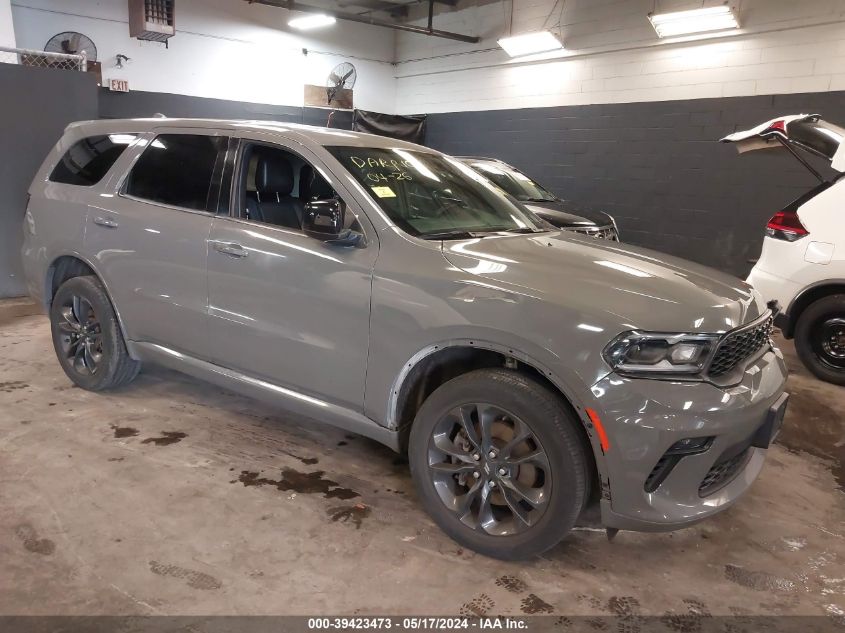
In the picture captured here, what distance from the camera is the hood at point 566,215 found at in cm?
679

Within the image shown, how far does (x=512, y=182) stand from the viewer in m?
8.10

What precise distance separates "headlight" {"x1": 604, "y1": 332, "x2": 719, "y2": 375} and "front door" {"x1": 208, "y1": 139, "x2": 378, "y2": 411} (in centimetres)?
107

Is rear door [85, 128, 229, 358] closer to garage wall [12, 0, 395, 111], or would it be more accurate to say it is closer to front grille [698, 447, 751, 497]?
front grille [698, 447, 751, 497]

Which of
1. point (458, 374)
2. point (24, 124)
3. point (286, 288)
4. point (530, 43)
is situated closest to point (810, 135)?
point (458, 374)

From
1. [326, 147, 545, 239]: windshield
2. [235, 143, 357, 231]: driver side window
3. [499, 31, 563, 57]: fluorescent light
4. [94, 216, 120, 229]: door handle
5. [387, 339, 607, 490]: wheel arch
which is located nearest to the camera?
[387, 339, 607, 490]: wheel arch

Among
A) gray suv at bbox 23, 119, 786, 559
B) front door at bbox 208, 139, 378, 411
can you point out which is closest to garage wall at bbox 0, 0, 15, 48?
gray suv at bbox 23, 119, 786, 559

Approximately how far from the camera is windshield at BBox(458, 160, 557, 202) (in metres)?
7.86

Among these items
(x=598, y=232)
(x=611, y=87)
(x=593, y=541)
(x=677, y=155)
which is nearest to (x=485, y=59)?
(x=611, y=87)

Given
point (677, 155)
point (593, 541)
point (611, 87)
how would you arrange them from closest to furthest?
point (593, 541) < point (677, 155) < point (611, 87)

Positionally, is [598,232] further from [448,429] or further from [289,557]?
[289,557]

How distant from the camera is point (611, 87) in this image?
9.87 metres

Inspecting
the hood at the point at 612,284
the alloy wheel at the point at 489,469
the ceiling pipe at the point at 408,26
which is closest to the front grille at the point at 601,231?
the hood at the point at 612,284

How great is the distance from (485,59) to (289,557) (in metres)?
11.3

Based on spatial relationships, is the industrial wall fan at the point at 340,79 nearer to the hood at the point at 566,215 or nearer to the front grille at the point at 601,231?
the hood at the point at 566,215
